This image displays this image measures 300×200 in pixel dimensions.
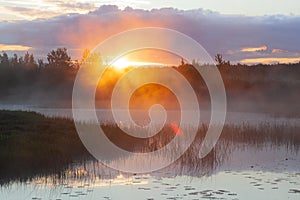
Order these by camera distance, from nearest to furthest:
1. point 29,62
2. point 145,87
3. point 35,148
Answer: point 35,148 < point 145,87 < point 29,62

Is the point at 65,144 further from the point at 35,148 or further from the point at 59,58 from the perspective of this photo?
the point at 59,58

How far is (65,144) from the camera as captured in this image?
2088cm

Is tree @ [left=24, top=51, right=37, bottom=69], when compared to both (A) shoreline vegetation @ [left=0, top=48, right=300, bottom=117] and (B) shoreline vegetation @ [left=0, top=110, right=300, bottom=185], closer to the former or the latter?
(A) shoreline vegetation @ [left=0, top=48, right=300, bottom=117]

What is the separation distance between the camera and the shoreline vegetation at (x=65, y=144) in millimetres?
17516

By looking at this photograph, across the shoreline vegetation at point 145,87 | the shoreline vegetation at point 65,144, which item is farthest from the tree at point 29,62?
the shoreline vegetation at point 65,144

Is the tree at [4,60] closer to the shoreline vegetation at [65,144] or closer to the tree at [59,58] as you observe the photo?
the tree at [59,58]

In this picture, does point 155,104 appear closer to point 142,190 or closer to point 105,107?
point 105,107

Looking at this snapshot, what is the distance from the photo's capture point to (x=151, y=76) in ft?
238

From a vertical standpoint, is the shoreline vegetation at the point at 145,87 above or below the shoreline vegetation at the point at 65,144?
above

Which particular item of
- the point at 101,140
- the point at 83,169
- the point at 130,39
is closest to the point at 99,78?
the point at 130,39

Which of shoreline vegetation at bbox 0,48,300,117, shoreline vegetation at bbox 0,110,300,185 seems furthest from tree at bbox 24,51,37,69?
shoreline vegetation at bbox 0,110,300,185

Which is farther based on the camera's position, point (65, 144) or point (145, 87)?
point (145, 87)

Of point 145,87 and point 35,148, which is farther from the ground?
point 145,87

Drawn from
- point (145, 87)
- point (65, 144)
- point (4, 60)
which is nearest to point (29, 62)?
point (4, 60)
